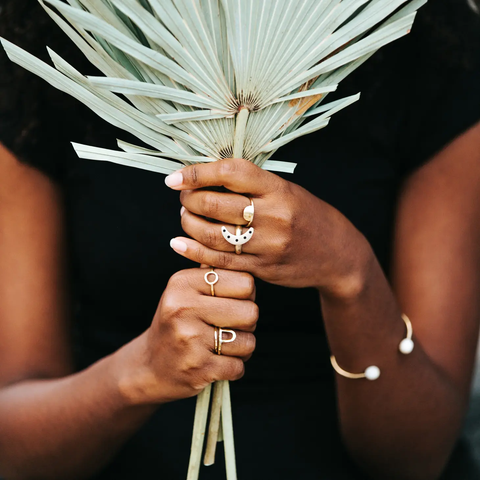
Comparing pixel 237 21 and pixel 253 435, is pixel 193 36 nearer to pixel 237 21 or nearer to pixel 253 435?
pixel 237 21

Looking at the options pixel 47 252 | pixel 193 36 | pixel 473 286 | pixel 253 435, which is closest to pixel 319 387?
pixel 253 435

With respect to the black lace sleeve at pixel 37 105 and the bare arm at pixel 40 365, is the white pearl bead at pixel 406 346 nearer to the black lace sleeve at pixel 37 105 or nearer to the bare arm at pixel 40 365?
the bare arm at pixel 40 365

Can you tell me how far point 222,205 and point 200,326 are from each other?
152mm

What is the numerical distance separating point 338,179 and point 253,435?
482 mm

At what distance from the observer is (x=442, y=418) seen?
959 mm

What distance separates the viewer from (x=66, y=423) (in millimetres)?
879

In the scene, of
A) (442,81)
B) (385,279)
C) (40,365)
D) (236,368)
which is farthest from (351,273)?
(40,365)

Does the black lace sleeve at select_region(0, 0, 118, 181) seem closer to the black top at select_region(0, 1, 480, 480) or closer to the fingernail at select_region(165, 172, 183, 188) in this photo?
the black top at select_region(0, 1, 480, 480)

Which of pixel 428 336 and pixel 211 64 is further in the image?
pixel 428 336

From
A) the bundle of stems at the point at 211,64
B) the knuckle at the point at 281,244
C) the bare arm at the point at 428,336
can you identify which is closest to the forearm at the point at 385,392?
the bare arm at the point at 428,336

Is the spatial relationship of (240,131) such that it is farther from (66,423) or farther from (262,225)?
(66,423)

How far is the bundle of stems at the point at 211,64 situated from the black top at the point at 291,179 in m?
0.33

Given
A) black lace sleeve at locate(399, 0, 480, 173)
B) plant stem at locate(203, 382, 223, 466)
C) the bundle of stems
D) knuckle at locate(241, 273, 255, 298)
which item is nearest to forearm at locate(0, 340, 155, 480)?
plant stem at locate(203, 382, 223, 466)

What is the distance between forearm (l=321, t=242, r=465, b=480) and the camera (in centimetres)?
80
